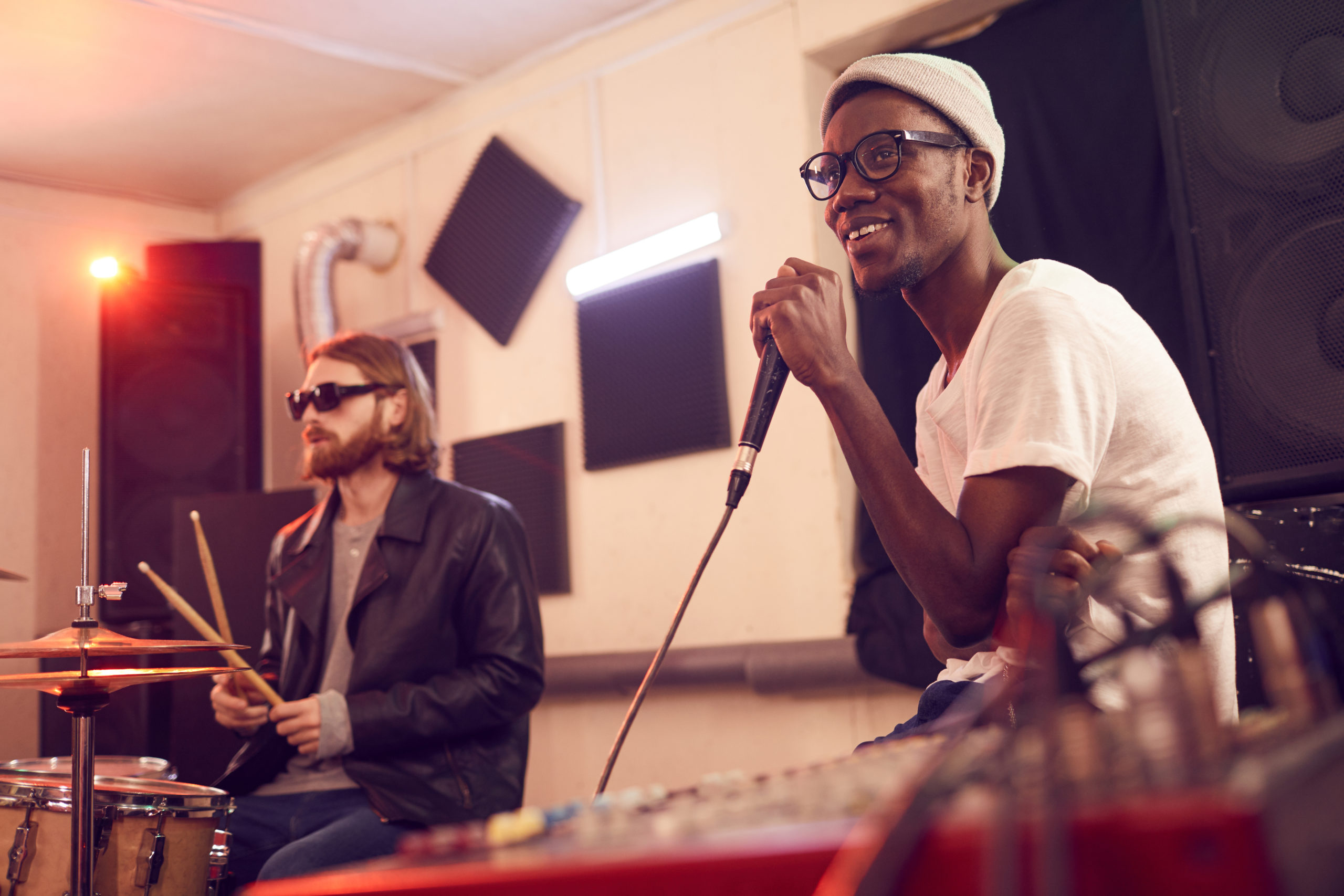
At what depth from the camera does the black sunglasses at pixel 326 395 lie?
123 inches

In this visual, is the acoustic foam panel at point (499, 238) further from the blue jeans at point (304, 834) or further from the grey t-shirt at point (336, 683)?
the blue jeans at point (304, 834)

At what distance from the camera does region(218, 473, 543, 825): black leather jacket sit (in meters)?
2.56

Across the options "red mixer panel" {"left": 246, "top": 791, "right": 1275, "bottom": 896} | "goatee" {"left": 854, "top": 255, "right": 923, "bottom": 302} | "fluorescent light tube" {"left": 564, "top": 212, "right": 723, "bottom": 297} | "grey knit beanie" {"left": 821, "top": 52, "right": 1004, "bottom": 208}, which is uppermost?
"fluorescent light tube" {"left": 564, "top": 212, "right": 723, "bottom": 297}

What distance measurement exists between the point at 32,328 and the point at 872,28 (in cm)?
453

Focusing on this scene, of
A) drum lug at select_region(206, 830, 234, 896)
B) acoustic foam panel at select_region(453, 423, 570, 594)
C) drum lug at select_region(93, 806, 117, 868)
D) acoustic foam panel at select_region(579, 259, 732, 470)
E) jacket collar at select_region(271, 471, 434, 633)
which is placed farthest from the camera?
acoustic foam panel at select_region(453, 423, 570, 594)

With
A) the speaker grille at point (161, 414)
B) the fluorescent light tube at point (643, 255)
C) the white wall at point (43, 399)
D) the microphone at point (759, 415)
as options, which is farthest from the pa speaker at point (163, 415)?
the microphone at point (759, 415)

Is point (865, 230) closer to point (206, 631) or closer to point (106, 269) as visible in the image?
point (206, 631)

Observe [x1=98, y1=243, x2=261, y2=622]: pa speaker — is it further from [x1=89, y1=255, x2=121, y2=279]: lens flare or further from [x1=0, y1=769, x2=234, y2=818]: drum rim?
[x1=0, y1=769, x2=234, y2=818]: drum rim

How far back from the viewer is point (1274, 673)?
0.73 metres

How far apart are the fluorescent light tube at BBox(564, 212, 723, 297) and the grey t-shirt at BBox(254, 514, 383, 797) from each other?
1607mm

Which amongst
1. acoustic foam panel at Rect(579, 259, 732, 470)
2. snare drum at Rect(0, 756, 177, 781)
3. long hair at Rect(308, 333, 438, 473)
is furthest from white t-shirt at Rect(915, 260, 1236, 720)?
acoustic foam panel at Rect(579, 259, 732, 470)

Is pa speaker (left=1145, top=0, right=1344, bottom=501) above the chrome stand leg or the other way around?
above

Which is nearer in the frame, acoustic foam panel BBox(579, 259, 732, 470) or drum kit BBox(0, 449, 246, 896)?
drum kit BBox(0, 449, 246, 896)

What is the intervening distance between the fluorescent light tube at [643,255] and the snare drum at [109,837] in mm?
2621
